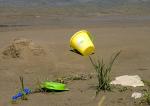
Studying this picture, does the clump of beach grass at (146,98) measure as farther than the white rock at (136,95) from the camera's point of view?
No

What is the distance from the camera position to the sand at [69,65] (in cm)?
527

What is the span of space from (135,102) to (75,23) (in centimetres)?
834

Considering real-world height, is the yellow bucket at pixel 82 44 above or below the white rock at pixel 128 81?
above

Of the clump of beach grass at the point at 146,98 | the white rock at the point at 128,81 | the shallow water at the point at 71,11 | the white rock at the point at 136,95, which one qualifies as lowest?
the clump of beach grass at the point at 146,98

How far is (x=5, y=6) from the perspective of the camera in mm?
16359

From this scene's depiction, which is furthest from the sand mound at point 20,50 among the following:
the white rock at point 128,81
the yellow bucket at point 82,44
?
the white rock at point 128,81

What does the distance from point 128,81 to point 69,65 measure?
1689mm

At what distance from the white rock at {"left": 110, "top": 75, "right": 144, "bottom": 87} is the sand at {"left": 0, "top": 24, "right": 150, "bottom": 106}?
18 centimetres

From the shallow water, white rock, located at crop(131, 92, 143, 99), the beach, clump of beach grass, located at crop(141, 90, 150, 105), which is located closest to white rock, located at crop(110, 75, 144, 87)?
the beach

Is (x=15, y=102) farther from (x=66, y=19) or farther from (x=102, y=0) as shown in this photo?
(x=102, y=0)

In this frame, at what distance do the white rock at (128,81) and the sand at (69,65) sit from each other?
0.18 m

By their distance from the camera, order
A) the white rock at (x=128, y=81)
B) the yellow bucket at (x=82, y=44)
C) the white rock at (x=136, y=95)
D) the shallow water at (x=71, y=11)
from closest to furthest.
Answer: the white rock at (x=136, y=95) < the white rock at (x=128, y=81) < the yellow bucket at (x=82, y=44) < the shallow water at (x=71, y=11)

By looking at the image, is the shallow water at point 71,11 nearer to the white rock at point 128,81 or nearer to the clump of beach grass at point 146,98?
the white rock at point 128,81

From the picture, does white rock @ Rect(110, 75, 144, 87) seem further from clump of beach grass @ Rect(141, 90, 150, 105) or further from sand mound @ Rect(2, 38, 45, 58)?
sand mound @ Rect(2, 38, 45, 58)
